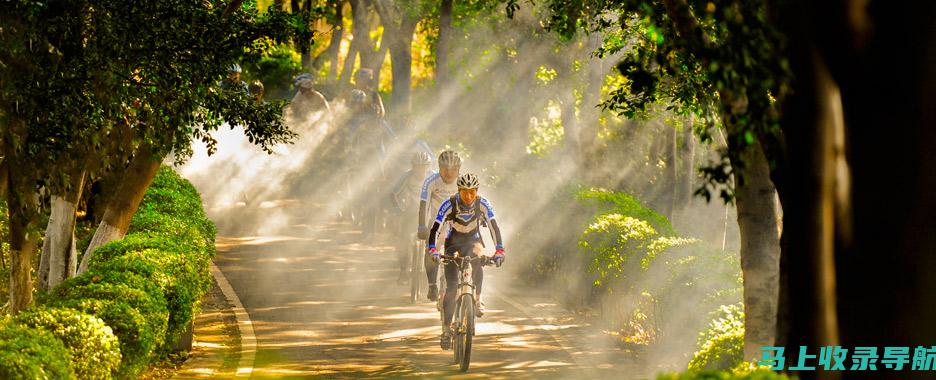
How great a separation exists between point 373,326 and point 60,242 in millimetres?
4148

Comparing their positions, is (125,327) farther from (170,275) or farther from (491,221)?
(491,221)

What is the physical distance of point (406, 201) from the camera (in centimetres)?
1900

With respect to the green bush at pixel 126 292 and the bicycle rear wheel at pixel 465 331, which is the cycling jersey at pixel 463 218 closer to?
the bicycle rear wheel at pixel 465 331

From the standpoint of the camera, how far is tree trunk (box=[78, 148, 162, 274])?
14.3 meters

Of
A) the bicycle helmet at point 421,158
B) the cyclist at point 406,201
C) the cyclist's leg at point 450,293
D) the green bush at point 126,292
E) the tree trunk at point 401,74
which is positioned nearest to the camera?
the green bush at point 126,292

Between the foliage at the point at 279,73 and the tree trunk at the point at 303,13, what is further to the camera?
the foliage at the point at 279,73

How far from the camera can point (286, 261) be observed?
2142 cm

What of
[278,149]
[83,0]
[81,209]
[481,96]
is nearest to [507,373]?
A: [83,0]

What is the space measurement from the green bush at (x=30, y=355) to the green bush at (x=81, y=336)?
0.23 meters

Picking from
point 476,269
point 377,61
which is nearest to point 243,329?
point 476,269

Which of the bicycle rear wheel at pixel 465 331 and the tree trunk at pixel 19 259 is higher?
the tree trunk at pixel 19 259

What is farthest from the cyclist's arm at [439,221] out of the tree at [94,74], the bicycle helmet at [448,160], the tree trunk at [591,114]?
the tree trunk at [591,114]

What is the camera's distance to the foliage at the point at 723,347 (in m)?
10.2

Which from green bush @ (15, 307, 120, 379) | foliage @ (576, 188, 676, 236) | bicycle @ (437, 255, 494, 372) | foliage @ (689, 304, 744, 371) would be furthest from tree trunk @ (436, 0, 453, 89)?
green bush @ (15, 307, 120, 379)
